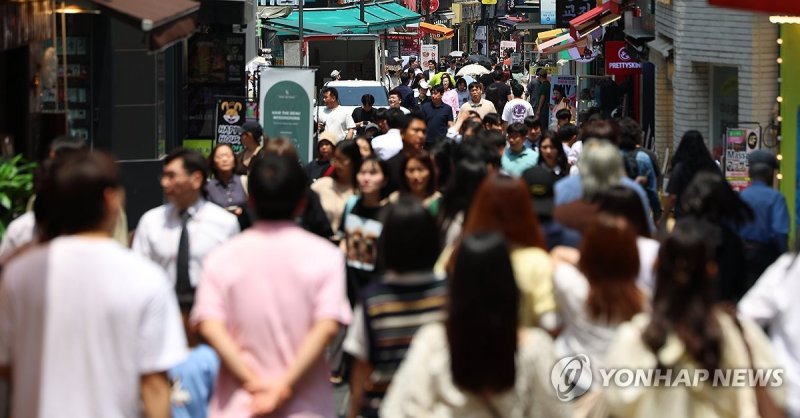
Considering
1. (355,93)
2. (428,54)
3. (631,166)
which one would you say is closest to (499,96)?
(355,93)

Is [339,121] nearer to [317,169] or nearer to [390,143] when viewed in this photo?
[390,143]

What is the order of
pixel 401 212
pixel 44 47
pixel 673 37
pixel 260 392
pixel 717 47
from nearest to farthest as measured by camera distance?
→ pixel 260 392
pixel 401 212
pixel 44 47
pixel 717 47
pixel 673 37

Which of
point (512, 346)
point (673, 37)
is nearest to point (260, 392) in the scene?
point (512, 346)

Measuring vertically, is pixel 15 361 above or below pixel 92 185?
below

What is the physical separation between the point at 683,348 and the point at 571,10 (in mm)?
31795

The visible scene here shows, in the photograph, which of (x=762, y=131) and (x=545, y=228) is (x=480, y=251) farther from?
(x=762, y=131)

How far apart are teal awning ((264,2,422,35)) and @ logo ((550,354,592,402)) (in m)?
31.9

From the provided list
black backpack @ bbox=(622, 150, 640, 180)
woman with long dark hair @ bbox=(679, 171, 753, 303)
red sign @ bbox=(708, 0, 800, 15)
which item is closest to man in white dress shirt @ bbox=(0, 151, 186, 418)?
A: woman with long dark hair @ bbox=(679, 171, 753, 303)

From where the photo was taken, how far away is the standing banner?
17.2m

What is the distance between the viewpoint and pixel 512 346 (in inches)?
208

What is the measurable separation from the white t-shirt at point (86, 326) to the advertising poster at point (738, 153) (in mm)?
11196

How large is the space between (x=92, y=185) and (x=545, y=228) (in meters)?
3.50

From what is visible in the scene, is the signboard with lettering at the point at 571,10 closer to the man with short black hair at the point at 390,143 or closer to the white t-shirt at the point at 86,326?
the man with short black hair at the point at 390,143

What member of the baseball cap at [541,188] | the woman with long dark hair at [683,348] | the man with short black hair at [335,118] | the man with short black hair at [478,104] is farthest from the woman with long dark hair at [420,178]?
the man with short black hair at [478,104]
